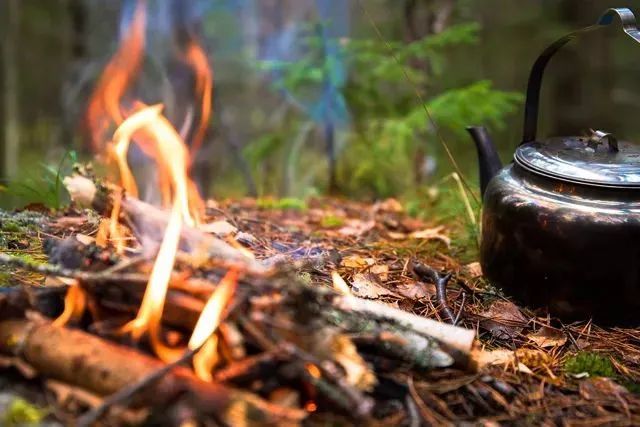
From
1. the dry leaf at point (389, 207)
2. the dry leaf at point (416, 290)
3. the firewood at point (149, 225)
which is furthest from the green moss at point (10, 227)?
the dry leaf at point (389, 207)

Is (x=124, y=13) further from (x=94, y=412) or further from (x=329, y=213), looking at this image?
(x=94, y=412)

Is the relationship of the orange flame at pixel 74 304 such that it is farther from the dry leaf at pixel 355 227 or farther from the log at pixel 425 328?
the dry leaf at pixel 355 227

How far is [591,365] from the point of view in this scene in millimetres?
1796

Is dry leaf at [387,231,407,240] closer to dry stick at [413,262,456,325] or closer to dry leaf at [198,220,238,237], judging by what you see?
dry stick at [413,262,456,325]

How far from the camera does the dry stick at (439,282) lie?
81.6 inches

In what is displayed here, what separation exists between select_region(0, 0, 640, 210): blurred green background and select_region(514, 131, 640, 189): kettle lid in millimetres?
1059

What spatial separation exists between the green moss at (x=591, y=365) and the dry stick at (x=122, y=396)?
1256 millimetres

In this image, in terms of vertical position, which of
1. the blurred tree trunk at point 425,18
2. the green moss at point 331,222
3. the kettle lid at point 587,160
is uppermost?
the blurred tree trunk at point 425,18

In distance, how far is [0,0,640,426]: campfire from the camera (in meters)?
Answer: 1.27

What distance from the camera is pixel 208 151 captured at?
6.55m

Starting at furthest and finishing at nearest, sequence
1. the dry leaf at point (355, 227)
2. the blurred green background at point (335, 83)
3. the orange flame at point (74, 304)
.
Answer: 1. the blurred green background at point (335, 83)
2. the dry leaf at point (355, 227)
3. the orange flame at point (74, 304)

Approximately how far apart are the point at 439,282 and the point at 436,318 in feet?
0.90

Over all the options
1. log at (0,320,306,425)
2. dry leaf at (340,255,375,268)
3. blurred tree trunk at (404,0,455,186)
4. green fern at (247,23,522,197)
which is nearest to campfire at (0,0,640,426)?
log at (0,320,306,425)

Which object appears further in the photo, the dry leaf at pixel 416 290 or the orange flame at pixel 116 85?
the orange flame at pixel 116 85
